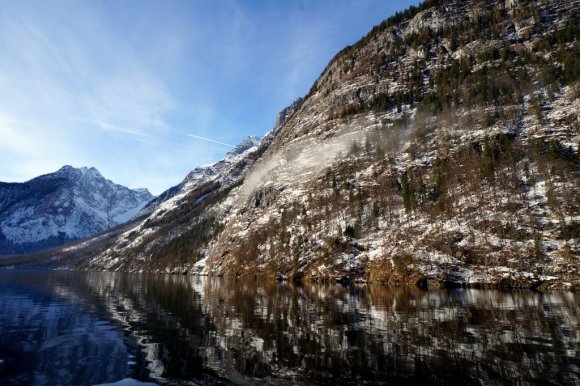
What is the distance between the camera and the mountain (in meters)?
79.1

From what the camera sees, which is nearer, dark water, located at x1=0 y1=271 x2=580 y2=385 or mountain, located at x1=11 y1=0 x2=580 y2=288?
dark water, located at x1=0 y1=271 x2=580 y2=385

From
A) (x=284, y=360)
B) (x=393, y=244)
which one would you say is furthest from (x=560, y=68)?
(x=284, y=360)

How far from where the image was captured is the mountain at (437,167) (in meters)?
79.1

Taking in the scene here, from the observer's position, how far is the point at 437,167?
111 meters

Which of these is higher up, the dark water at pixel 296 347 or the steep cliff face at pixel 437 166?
the steep cliff face at pixel 437 166

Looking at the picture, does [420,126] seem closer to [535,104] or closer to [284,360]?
[535,104]

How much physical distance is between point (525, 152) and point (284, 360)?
106791mm

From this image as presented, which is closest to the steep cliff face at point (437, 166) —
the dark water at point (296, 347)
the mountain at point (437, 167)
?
the mountain at point (437, 167)

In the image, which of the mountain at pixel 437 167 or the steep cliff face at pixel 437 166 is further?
the steep cliff face at pixel 437 166

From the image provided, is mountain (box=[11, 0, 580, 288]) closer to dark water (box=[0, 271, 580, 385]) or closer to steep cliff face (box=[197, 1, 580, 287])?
steep cliff face (box=[197, 1, 580, 287])

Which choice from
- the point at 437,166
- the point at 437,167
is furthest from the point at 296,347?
the point at 437,166

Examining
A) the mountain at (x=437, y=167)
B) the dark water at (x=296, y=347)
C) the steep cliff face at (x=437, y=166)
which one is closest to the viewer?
the dark water at (x=296, y=347)

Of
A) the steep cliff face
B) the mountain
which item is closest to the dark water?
the steep cliff face

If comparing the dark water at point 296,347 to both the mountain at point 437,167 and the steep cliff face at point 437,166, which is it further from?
the mountain at point 437,167
